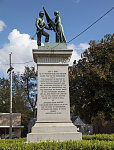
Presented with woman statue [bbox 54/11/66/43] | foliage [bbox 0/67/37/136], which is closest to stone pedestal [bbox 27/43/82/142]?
woman statue [bbox 54/11/66/43]

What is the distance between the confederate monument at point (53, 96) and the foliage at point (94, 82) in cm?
998

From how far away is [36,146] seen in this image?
591 cm

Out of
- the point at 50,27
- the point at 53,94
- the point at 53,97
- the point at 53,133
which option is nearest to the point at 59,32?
the point at 50,27

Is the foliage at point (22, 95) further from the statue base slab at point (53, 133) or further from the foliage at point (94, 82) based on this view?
the statue base slab at point (53, 133)

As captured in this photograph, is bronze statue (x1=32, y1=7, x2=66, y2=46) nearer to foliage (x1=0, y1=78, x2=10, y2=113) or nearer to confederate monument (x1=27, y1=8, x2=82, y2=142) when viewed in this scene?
confederate monument (x1=27, y1=8, x2=82, y2=142)

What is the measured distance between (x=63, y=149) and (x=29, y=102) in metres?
36.3

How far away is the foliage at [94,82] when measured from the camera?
1898 cm

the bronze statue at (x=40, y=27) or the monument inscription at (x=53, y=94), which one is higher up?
the bronze statue at (x=40, y=27)

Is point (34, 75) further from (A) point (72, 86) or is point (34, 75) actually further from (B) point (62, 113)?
(B) point (62, 113)

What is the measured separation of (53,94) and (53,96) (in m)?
0.09

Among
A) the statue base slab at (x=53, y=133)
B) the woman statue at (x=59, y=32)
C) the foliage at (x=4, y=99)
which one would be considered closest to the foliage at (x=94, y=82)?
the woman statue at (x=59, y=32)

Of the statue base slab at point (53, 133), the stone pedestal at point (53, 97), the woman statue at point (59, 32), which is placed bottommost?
the statue base slab at point (53, 133)

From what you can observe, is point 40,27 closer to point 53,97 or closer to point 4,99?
point 53,97

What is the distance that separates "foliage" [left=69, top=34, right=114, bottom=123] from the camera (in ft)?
62.3
